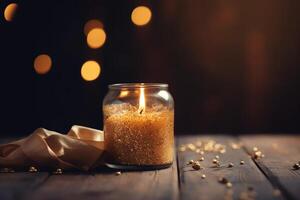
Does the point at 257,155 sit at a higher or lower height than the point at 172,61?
lower

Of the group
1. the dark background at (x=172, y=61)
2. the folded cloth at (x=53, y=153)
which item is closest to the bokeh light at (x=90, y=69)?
the dark background at (x=172, y=61)

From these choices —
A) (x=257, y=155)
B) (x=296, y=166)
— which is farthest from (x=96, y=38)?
(x=296, y=166)

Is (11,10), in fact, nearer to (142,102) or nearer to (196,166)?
(142,102)

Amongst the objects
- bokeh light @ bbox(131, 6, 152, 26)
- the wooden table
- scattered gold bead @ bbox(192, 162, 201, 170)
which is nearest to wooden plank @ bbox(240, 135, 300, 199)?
the wooden table

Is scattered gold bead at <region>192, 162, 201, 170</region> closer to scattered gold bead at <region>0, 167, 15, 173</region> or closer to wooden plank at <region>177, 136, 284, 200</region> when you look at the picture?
wooden plank at <region>177, 136, 284, 200</region>

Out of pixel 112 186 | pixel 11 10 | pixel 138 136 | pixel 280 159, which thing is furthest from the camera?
pixel 11 10

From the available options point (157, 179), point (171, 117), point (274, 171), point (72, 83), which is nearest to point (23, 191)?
point (157, 179)
